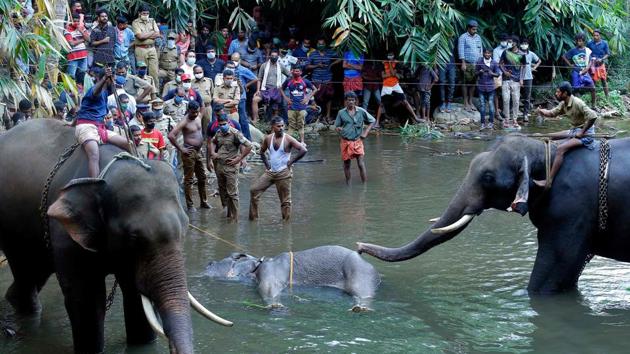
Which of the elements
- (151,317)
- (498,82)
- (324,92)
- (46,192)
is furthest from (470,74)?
(151,317)

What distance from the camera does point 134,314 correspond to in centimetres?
745

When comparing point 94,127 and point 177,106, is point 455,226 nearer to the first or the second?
point 94,127

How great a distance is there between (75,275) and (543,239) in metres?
4.29

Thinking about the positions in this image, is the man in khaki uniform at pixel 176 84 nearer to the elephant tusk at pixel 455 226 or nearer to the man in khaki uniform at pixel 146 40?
the man in khaki uniform at pixel 146 40

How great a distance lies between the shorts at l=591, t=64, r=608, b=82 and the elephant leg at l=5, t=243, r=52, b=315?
51.3 feet

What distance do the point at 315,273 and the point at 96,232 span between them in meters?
3.22

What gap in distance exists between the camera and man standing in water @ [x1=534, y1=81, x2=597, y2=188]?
8680 millimetres

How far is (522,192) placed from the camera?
8.46 m

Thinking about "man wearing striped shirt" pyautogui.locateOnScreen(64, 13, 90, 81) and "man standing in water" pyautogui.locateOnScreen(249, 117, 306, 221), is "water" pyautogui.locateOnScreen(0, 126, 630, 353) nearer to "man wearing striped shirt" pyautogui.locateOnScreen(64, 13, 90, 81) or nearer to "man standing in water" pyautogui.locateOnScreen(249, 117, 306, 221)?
"man standing in water" pyautogui.locateOnScreen(249, 117, 306, 221)

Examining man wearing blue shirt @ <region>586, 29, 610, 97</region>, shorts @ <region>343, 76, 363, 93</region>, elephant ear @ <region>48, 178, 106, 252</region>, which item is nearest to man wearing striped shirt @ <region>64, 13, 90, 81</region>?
shorts @ <region>343, 76, 363, 93</region>

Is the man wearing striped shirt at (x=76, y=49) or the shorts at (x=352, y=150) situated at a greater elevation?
the man wearing striped shirt at (x=76, y=49)

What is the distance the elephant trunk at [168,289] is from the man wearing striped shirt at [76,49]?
9859mm

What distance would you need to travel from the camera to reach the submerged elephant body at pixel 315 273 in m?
9.20

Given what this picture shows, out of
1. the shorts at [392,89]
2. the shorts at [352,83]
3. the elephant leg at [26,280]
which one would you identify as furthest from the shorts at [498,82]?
the elephant leg at [26,280]
